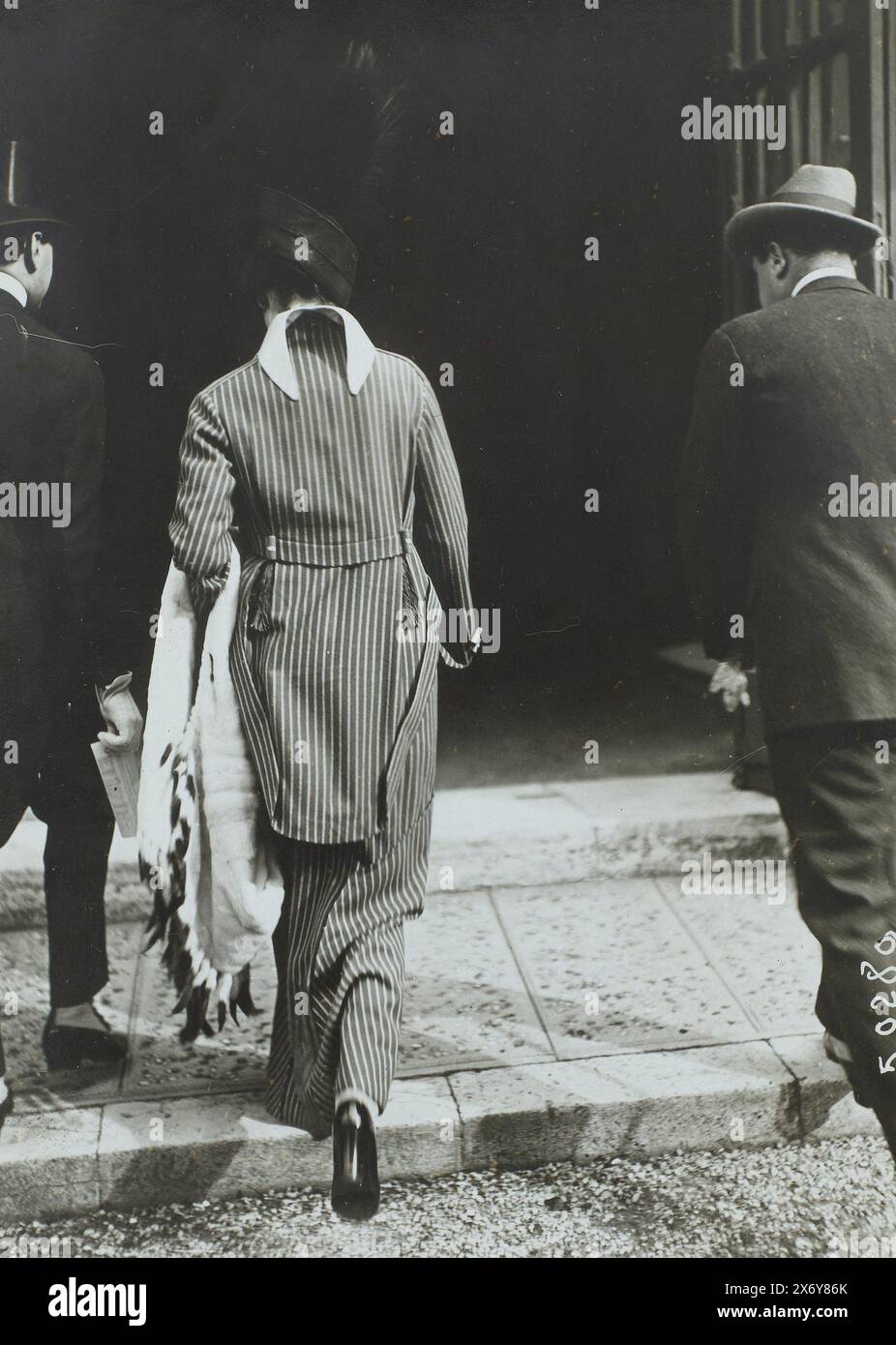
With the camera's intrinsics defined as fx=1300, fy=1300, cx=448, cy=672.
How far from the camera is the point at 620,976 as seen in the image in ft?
10.9

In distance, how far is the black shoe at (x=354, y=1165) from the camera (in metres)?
2.73

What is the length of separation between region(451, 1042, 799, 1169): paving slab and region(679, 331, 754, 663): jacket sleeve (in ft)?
3.42

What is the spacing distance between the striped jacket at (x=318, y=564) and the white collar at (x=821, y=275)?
938mm

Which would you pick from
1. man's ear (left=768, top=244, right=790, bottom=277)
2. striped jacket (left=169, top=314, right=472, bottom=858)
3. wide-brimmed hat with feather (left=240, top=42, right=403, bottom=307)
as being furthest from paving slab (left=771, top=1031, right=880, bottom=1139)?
wide-brimmed hat with feather (left=240, top=42, right=403, bottom=307)

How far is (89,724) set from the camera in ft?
10.2

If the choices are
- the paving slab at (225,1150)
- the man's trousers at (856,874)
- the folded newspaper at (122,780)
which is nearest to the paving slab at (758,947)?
the man's trousers at (856,874)

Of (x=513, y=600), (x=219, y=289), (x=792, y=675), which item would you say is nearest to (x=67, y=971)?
(x=513, y=600)

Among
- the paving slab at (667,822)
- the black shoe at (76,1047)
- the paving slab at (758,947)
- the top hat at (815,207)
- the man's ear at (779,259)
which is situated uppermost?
the top hat at (815,207)

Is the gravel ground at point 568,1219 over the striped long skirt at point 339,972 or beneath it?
beneath

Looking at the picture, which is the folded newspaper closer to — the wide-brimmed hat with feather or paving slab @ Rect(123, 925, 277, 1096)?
paving slab @ Rect(123, 925, 277, 1096)

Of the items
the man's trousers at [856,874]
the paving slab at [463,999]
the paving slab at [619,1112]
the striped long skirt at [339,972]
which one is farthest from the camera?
the paving slab at [463,999]

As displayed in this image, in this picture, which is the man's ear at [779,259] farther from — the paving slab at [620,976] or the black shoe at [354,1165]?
the black shoe at [354,1165]

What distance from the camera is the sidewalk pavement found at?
3.03 m

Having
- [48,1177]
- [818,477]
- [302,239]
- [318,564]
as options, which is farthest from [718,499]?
[48,1177]
